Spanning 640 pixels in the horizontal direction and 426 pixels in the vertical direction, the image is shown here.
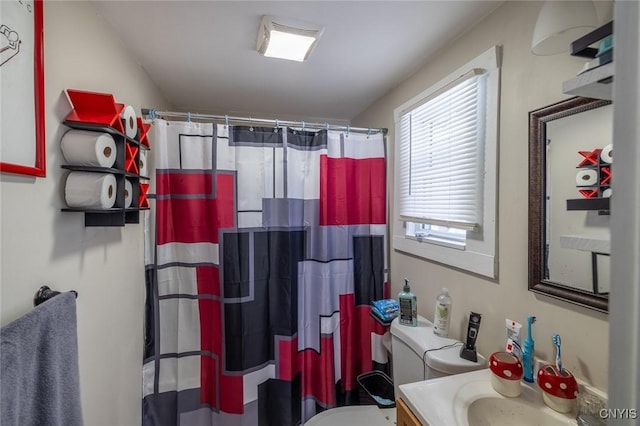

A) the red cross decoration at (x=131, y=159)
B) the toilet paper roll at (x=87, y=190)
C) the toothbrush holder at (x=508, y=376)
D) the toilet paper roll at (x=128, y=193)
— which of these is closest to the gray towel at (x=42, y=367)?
the toilet paper roll at (x=87, y=190)

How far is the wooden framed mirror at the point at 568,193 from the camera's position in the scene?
78 centimetres

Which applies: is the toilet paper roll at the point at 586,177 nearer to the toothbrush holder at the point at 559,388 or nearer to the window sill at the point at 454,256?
the window sill at the point at 454,256

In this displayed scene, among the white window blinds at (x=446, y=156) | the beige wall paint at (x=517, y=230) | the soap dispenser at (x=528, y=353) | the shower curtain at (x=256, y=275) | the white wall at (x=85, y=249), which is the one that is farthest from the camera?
the shower curtain at (x=256, y=275)

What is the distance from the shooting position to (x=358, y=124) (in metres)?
2.48

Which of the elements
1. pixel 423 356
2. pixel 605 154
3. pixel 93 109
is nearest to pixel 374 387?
pixel 423 356

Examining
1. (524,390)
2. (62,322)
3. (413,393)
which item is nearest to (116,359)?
(62,322)

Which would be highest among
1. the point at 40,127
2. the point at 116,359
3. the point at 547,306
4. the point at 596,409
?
the point at 40,127

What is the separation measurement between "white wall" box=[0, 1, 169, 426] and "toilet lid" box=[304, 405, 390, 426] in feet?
3.14

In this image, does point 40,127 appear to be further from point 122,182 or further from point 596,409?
point 596,409

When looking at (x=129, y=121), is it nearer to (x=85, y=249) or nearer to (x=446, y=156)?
(x=85, y=249)

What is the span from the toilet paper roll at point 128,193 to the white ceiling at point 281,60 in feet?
2.38

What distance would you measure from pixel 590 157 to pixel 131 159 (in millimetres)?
1637

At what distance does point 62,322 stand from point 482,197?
1.55 m

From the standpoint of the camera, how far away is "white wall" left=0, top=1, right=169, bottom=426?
2.39 feet
